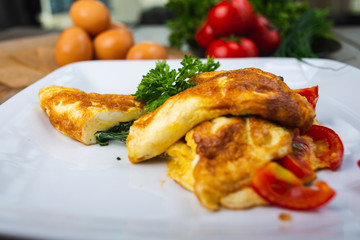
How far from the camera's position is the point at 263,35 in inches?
186

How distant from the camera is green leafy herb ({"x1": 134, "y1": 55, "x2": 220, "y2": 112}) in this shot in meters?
2.48

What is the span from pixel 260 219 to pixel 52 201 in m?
1.05

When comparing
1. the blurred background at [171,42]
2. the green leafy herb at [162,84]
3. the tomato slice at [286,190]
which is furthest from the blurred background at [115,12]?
the tomato slice at [286,190]

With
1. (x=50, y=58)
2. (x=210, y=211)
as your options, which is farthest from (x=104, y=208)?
(x=50, y=58)

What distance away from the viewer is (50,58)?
494cm

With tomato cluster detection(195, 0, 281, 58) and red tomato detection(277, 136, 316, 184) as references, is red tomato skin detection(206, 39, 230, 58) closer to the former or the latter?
tomato cluster detection(195, 0, 281, 58)

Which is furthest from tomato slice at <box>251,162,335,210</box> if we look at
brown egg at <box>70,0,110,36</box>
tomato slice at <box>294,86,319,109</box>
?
brown egg at <box>70,0,110,36</box>

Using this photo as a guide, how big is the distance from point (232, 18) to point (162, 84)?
7.51ft

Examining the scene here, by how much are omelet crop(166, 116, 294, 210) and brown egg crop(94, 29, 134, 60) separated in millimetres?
2849

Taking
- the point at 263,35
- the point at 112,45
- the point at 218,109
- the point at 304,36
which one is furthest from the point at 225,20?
the point at 218,109

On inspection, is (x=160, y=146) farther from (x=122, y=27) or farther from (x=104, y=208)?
(x=122, y=27)

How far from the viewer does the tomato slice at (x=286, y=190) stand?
5.33ft

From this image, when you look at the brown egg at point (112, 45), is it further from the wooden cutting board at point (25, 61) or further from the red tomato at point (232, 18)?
the red tomato at point (232, 18)

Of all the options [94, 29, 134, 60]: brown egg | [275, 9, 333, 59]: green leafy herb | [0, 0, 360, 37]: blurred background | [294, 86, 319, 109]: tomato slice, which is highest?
[294, 86, 319, 109]: tomato slice
